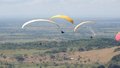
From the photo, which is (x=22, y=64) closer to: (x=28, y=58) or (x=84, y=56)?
(x=28, y=58)

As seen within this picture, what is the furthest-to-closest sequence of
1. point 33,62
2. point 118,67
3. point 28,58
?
point 28,58, point 33,62, point 118,67

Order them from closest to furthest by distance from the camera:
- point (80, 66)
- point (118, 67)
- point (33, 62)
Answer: point (118, 67), point (80, 66), point (33, 62)

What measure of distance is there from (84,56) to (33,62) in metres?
27.4

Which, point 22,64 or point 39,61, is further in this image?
point 39,61

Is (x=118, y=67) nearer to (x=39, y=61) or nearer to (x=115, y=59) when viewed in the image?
(x=115, y=59)

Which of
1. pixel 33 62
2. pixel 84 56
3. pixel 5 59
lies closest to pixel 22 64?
pixel 33 62

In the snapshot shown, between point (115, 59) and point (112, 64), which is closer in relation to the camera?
point (112, 64)

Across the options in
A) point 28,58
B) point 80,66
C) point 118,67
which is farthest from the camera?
point 28,58

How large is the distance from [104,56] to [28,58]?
36.0 m

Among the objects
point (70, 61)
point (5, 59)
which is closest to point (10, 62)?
point (5, 59)

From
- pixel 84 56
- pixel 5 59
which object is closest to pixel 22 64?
pixel 5 59

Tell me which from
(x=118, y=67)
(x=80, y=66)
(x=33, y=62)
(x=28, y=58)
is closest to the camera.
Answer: (x=118, y=67)

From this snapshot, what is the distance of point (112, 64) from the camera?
134875 mm

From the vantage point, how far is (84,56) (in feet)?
541
